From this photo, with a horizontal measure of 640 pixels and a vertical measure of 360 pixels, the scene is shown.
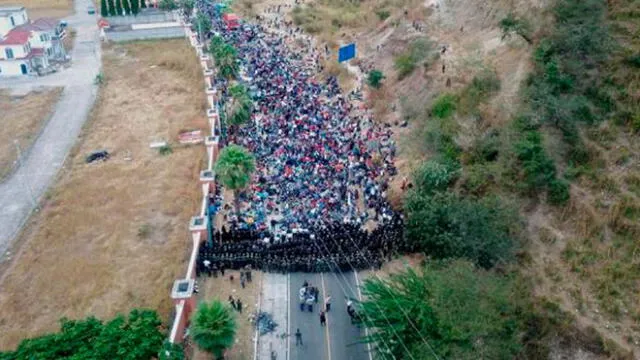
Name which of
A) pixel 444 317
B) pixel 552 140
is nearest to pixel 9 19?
pixel 552 140

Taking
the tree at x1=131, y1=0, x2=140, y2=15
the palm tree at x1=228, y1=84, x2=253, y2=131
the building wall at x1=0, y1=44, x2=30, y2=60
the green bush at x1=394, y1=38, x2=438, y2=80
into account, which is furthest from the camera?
the tree at x1=131, y1=0, x2=140, y2=15

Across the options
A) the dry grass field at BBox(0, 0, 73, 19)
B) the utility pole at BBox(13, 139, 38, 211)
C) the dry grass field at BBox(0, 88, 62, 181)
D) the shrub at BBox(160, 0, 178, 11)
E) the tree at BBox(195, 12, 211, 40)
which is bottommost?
the utility pole at BBox(13, 139, 38, 211)

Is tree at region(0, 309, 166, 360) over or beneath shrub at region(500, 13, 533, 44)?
beneath

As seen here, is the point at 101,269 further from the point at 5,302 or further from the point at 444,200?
the point at 444,200

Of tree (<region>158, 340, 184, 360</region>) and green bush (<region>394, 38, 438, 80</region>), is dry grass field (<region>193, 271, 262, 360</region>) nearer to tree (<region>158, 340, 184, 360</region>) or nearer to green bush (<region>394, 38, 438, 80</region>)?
tree (<region>158, 340, 184, 360</region>)

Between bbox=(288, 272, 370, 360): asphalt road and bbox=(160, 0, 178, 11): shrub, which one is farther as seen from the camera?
bbox=(160, 0, 178, 11): shrub

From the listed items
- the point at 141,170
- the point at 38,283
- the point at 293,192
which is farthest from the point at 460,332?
the point at 141,170

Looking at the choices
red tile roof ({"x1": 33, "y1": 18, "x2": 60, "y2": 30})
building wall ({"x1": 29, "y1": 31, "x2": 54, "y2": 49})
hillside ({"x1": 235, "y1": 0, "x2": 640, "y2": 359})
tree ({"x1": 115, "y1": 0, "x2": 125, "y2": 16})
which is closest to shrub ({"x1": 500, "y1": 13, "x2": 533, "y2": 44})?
hillside ({"x1": 235, "y1": 0, "x2": 640, "y2": 359})
